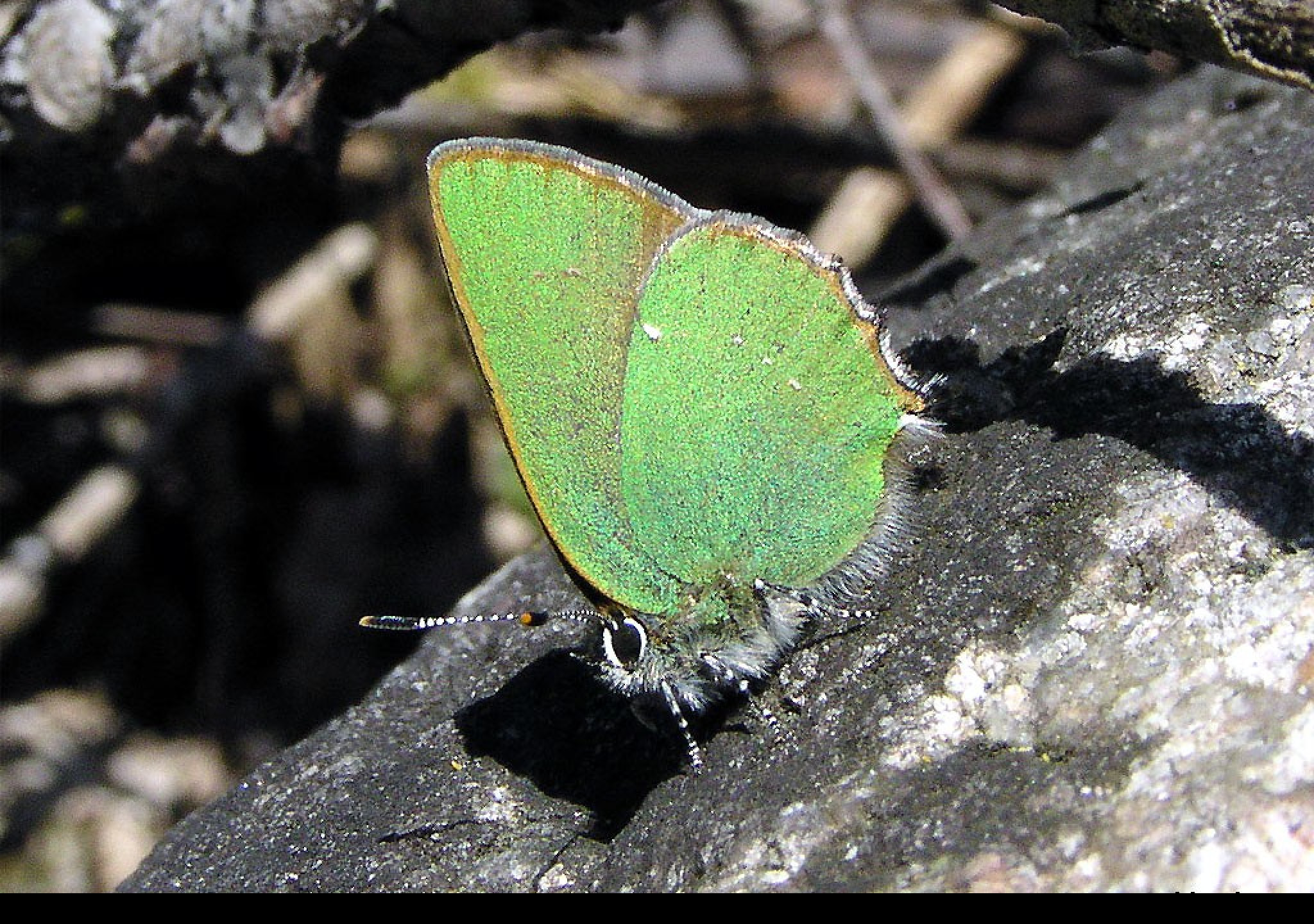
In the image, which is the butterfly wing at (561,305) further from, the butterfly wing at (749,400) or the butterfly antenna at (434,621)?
the butterfly antenna at (434,621)

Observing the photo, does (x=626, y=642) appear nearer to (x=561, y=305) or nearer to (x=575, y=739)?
(x=575, y=739)

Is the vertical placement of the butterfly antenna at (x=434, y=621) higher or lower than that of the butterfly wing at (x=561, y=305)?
lower

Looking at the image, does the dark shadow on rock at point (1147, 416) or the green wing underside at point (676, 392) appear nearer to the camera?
the dark shadow on rock at point (1147, 416)

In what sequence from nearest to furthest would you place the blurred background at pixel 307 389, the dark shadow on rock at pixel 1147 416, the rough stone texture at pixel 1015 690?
the rough stone texture at pixel 1015 690 < the dark shadow on rock at pixel 1147 416 < the blurred background at pixel 307 389

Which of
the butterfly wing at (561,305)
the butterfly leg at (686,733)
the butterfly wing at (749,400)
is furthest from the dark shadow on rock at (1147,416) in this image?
the butterfly leg at (686,733)

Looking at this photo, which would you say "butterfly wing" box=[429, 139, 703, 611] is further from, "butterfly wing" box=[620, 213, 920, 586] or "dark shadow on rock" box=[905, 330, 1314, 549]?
"dark shadow on rock" box=[905, 330, 1314, 549]

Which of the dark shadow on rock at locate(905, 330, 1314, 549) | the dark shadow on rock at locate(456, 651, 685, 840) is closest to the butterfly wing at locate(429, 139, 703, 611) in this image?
the dark shadow on rock at locate(456, 651, 685, 840)

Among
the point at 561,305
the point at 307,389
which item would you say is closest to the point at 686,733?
the point at 561,305

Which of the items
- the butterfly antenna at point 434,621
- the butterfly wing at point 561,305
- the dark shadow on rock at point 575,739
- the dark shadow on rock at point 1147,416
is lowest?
the dark shadow on rock at point 575,739
